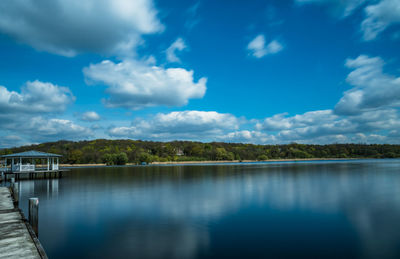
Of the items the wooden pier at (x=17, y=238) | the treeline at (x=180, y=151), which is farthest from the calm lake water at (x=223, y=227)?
the treeline at (x=180, y=151)

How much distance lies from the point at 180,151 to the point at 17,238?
129 m

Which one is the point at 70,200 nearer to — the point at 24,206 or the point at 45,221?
the point at 24,206

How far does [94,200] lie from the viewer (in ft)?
55.8

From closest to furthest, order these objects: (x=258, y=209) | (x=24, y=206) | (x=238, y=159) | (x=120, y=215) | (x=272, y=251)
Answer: (x=272, y=251), (x=120, y=215), (x=258, y=209), (x=24, y=206), (x=238, y=159)

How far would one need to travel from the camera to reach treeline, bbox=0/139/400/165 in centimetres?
10288

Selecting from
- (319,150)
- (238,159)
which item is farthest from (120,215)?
(319,150)

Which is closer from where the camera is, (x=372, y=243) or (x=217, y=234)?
(x=372, y=243)

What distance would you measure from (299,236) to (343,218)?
380 centimetres

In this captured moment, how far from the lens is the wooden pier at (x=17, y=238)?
6.21 meters

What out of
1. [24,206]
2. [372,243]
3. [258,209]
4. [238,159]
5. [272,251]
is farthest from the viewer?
[238,159]

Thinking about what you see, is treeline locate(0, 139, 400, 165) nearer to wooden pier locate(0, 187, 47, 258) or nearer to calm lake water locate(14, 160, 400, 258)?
calm lake water locate(14, 160, 400, 258)

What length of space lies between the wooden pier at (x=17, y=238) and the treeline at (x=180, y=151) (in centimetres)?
8755

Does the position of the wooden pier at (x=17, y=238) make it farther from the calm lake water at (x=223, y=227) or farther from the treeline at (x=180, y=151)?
the treeline at (x=180, y=151)

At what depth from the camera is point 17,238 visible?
7391 millimetres
